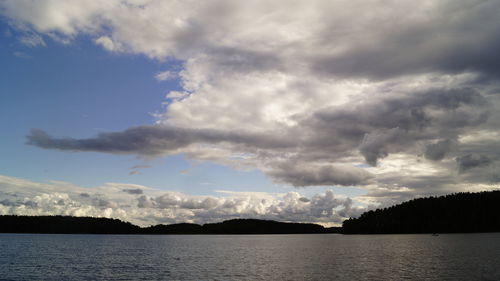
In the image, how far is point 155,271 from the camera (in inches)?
3438

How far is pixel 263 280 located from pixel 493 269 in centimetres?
4985

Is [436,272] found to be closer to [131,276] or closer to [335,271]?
[335,271]

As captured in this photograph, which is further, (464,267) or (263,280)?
(464,267)

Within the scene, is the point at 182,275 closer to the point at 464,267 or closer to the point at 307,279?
the point at 307,279

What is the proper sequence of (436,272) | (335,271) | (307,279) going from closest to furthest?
(307,279)
(436,272)
(335,271)

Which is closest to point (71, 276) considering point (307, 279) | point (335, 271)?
point (307, 279)

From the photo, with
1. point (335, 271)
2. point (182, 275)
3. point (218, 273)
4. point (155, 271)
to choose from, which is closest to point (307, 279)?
point (335, 271)

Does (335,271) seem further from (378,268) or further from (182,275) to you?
(182,275)

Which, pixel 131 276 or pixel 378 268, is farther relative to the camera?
pixel 378 268

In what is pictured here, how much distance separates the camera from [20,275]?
7919cm

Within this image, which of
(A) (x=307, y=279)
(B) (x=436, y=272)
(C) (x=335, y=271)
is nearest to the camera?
(A) (x=307, y=279)

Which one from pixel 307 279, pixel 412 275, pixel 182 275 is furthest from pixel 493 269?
pixel 182 275

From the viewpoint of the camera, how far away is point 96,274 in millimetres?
81500

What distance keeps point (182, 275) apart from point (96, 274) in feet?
65.3
